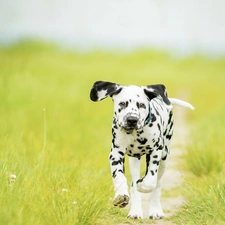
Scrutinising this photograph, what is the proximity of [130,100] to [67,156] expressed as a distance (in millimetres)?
2621

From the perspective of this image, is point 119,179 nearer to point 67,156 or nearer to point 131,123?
point 131,123

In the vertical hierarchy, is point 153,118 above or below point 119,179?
above

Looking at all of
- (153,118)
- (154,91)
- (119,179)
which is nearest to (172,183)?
(153,118)

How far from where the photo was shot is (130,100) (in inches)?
174

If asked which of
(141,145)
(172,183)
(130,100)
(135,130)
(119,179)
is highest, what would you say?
(130,100)

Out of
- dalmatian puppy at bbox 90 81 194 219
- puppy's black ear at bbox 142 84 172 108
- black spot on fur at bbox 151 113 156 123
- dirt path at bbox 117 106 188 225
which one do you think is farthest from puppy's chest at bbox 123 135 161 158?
dirt path at bbox 117 106 188 225

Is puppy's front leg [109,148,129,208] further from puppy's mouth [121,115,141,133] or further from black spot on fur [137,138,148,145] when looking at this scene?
puppy's mouth [121,115,141,133]

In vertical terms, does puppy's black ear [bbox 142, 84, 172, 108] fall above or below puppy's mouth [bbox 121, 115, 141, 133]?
above

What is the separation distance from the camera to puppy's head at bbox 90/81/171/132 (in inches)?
171

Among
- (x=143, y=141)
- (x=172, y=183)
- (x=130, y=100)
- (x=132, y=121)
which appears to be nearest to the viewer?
(x=132, y=121)

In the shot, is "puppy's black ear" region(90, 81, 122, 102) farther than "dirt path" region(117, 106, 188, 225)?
No

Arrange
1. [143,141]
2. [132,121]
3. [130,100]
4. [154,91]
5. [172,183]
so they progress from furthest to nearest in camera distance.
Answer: [172,183]
[143,141]
[154,91]
[130,100]
[132,121]

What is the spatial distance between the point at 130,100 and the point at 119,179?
63cm

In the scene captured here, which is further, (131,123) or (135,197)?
(135,197)
